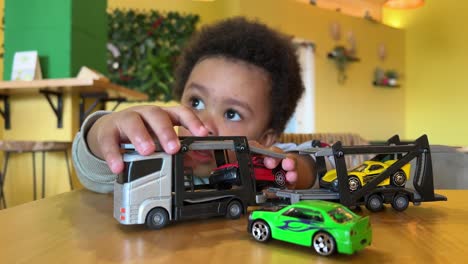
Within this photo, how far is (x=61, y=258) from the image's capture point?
0.35 meters

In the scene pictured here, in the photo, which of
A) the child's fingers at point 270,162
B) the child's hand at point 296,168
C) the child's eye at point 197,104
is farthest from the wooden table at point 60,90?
the child's fingers at point 270,162

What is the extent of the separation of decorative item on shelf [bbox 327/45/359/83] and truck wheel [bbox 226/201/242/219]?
4.65 metres

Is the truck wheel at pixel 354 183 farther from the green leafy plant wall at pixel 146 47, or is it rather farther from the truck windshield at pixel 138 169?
the green leafy plant wall at pixel 146 47

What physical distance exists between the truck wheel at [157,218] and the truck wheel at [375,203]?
29 centimetres

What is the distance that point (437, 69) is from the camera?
499 cm

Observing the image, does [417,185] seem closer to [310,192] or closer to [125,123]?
[310,192]

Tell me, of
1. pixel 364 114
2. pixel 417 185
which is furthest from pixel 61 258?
pixel 364 114

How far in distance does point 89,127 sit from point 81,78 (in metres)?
1.04

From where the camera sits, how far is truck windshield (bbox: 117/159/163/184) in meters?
0.47

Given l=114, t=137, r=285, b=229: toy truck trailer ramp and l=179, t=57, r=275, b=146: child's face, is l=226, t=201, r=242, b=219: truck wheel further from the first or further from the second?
l=179, t=57, r=275, b=146: child's face

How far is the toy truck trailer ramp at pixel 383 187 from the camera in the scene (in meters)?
0.53

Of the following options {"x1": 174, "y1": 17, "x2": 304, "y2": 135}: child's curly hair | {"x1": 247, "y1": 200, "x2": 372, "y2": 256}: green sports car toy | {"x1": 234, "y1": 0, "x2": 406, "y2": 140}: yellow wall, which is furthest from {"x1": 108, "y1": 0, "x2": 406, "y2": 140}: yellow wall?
{"x1": 247, "y1": 200, "x2": 372, "y2": 256}: green sports car toy

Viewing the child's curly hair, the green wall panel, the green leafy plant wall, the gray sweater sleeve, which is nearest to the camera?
the gray sweater sleeve

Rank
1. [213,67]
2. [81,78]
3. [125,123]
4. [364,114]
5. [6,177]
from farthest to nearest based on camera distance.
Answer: [364,114] → [6,177] → [81,78] → [213,67] → [125,123]
